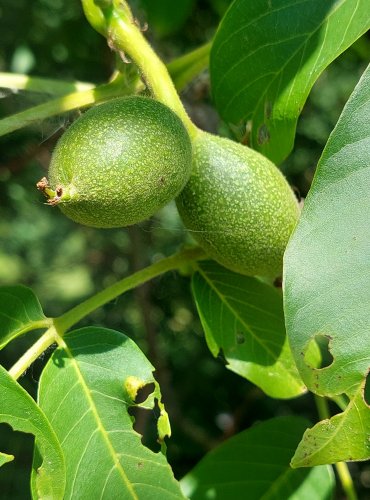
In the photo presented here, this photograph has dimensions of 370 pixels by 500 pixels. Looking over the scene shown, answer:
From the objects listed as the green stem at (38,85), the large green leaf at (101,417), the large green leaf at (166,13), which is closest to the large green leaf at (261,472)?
the large green leaf at (101,417)

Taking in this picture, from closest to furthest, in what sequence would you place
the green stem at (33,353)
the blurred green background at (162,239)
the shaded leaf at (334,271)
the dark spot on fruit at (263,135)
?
the shaded leaf at (334,271)
the green stem at (33,353)
the dark spot on fruit at (263,135)
the blurred green background at (162,239)

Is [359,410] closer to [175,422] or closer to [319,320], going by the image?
[319,320]

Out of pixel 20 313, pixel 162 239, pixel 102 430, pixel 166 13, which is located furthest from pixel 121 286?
pixel 162 239

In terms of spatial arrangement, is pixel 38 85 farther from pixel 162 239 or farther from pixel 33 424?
pixel 162 239

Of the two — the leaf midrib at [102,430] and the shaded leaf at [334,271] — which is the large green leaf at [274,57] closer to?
the shaded leaf at [334,271]

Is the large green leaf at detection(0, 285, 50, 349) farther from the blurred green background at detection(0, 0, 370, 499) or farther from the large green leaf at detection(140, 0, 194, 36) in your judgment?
the large green leaf at detection(140, 0, 194, 36)

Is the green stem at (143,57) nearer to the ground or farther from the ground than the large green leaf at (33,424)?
farther from the ground
